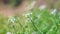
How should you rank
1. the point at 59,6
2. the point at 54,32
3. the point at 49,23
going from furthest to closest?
the point at 59,6
the point at 49,23
the point at 54,32

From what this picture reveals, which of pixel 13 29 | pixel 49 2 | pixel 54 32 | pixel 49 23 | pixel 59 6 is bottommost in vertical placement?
pixel 54 32

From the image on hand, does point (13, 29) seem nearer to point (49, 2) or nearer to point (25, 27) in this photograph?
point (25, 27)

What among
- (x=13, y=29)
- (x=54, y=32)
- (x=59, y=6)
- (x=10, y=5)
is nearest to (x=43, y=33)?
(x=54, y=32)

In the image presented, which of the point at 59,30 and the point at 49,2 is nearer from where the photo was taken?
the point at 59,30

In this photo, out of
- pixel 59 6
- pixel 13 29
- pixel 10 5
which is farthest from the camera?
pixel 10 5

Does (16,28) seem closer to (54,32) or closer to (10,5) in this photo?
(54,32)

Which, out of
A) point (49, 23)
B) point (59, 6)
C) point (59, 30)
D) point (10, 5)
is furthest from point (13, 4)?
point (59, 30)

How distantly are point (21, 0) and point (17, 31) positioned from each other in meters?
3.82

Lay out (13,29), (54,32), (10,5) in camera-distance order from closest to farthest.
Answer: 1. (54,32)
2. (13,29)
3. (10,5)

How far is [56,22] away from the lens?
2793 millimetres

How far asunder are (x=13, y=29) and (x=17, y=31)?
48 millimetres

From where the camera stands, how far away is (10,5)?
6176mm

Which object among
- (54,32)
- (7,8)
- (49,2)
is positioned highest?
(7,8)

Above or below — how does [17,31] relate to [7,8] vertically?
below
